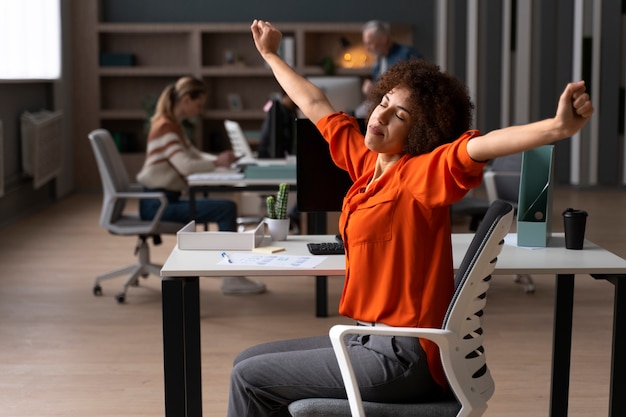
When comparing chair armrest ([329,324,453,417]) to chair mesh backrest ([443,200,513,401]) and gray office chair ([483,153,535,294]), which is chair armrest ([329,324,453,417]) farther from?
gray office chair ([483,153,535,294])

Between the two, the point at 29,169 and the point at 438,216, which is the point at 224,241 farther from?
the point at 29,169

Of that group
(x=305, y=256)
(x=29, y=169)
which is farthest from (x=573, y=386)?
(x=29, y=169)

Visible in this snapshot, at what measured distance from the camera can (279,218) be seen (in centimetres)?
329

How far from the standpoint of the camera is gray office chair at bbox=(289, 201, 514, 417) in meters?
2.14

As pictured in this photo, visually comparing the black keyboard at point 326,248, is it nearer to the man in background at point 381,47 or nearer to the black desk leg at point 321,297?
the black desk leg at point 321,297

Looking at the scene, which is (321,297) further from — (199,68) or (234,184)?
(199,68)

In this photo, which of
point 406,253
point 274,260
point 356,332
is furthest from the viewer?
point 274,260

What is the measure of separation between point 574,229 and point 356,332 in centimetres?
114

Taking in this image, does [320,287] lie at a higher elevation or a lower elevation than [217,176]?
lower

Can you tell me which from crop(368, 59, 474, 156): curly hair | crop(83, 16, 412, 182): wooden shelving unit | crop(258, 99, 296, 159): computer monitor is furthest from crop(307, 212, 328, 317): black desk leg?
crop(83, 16, 412, 182): wooden shelving unit

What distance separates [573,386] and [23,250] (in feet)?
14.4

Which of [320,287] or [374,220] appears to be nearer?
[374,220]

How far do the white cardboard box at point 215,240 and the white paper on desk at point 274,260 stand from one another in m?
0.08

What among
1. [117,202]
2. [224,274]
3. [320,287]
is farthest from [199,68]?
[224,274]
